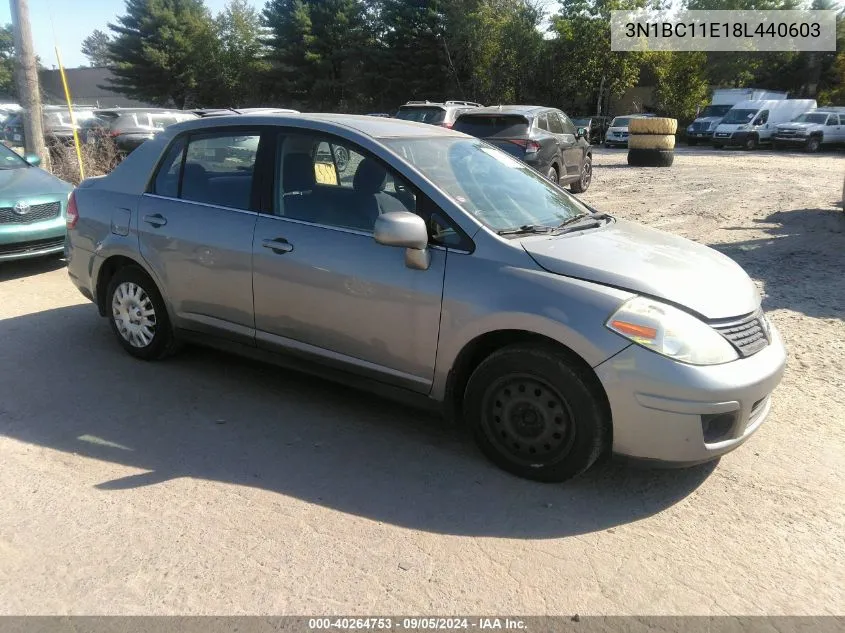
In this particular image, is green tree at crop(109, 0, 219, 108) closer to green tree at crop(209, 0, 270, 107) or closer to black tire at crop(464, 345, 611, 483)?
green tree at crop(209, 0, 270, 107)

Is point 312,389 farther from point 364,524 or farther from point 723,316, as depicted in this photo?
point 723,316

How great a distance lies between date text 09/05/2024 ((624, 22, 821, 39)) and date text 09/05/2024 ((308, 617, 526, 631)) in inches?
1540

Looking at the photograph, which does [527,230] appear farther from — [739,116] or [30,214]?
[739,116]

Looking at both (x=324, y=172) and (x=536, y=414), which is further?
(x=324, y=172)

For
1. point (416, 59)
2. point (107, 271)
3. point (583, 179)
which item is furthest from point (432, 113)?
point (416, 59)

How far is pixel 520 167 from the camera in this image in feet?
14.7

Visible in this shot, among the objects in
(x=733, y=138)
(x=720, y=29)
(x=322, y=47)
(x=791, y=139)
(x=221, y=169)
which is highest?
(x=720, y=29)

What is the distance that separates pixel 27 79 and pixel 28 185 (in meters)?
4.85

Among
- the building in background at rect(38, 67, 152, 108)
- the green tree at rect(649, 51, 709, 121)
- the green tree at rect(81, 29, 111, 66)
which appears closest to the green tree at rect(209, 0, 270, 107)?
the building in background at rect(38, 67, 152, 108)

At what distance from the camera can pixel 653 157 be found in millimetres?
19375


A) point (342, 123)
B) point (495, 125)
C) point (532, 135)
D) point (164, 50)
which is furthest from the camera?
point (164, 50)

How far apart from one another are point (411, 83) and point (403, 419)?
4123 centimetres

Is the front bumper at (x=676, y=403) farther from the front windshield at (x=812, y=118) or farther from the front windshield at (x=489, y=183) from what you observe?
the front windshield at (x=812, y=118)

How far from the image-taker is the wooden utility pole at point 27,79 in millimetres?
10977
